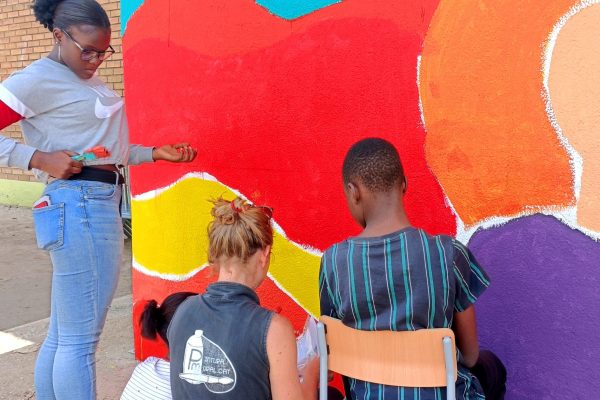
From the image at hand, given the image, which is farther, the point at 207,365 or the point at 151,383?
the point at 151,383

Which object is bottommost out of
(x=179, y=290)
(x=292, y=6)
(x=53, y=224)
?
(x=179, y=290)

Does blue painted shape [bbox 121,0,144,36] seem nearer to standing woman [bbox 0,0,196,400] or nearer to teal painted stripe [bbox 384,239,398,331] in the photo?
standing woman [bbox 0,0,196,400]

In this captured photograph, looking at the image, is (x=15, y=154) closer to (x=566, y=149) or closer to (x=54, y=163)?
(x=54, y=163)

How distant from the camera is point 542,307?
2.26 metres

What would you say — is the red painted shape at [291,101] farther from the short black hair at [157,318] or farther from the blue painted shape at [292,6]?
the short black hair at [157,318]

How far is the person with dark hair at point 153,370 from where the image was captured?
215cm

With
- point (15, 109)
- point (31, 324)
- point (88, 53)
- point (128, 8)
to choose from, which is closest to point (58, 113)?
point (15, 109)

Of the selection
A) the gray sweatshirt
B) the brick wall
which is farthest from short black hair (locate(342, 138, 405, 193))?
the brick wall

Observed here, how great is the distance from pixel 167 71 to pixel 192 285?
1202 mm

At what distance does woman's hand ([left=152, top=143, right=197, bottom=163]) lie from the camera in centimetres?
295

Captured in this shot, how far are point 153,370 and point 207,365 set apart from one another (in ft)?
1.40

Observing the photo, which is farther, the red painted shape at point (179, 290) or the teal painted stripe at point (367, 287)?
the red painted shape at point (179, 290)

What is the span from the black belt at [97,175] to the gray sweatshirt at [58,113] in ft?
0.11

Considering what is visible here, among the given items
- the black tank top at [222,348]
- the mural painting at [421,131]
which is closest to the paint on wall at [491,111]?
the mural painting at [421,131]
